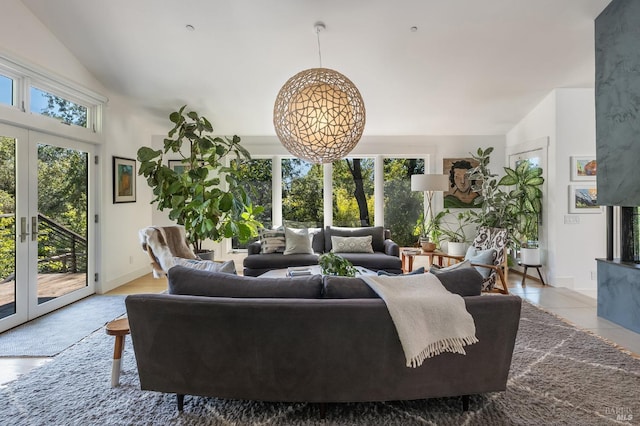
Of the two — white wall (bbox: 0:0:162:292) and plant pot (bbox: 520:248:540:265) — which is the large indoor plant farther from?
white wall (bbox: 0:0:162:292)

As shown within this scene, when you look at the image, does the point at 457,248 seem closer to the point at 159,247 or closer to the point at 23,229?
the point at 159,247

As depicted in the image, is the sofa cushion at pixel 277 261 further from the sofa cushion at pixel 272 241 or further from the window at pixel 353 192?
the window at pixel 353 192

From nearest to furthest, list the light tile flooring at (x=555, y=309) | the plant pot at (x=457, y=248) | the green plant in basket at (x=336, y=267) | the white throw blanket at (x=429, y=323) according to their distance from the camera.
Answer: the white throw blanket at (x=429, y=323)
the light tile flooring at (x=555, y=309)
the green plant in basket at (x=336, y=267)
the plant pot at (x=457, y=248)

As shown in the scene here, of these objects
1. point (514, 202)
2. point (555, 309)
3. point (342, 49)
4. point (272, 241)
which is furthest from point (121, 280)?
point (514, 202)

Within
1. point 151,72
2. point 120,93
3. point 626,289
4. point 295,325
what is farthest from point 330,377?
point 120,93

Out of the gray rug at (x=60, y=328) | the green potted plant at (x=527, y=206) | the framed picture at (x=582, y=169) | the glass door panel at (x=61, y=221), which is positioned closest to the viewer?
the gray rug at (x=60, y=328)

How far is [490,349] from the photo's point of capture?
79.2 inches

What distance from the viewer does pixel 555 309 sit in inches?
164

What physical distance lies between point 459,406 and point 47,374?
2.94 m

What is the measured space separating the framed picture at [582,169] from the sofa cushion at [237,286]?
16.0 feet

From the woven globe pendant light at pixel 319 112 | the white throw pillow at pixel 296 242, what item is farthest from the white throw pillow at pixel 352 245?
the woven globe pendant light at pixel 319 112

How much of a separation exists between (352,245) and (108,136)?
3862mm

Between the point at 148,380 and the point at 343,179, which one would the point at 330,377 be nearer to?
the point at 148,380

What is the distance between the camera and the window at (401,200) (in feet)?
21.8
